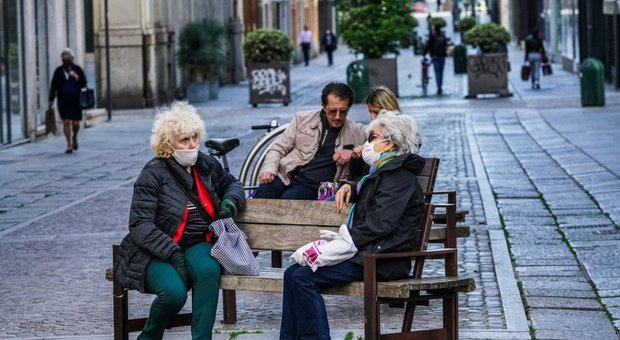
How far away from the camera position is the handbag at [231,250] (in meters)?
7.18

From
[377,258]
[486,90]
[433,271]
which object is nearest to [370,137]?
[377,258]

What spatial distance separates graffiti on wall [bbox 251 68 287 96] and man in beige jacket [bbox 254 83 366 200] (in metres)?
24.1

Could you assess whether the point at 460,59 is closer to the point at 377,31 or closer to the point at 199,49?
the point at 377,31

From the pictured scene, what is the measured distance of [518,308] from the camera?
8406 millimetres

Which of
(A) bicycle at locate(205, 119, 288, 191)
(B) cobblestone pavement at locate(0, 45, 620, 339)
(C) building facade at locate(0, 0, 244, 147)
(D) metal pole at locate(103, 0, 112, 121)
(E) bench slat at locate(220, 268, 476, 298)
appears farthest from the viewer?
(D) metal pole at locate(103, 0, 112, 121)

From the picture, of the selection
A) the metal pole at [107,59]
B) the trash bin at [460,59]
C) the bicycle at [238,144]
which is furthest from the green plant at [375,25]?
the bicycle at [238,144]

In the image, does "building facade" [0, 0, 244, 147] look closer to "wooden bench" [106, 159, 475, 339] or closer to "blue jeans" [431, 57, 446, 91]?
"blue jeans" [431, 57, 446, 91]

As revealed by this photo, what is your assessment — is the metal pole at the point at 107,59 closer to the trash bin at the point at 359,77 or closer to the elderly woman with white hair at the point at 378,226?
the trash bin at the point at 359,77

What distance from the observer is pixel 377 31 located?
3478cm

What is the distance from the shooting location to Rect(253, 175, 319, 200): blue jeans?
30.3ft

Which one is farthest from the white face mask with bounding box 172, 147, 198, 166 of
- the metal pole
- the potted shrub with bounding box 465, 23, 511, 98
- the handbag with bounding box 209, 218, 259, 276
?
the potted shrub with bounding box 465, 23, 511, 98

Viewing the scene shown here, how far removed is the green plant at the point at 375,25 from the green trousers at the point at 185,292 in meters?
27.9

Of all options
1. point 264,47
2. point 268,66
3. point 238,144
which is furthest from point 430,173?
point 264,47

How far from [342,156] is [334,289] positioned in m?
2.02
